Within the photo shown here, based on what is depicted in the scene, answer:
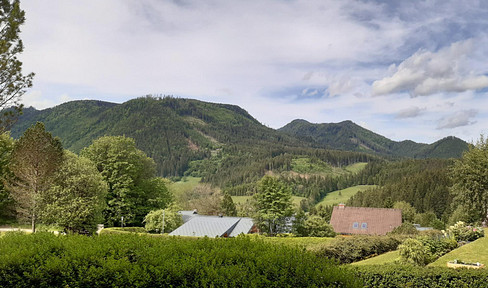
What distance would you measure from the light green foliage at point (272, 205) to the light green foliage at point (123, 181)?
52.4 feet

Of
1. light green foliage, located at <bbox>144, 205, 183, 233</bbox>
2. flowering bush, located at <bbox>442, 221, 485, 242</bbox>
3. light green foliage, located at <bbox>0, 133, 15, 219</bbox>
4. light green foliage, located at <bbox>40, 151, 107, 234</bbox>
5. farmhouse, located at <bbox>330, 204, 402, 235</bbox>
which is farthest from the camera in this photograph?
farmhouse, located at <bbox>330, 204, 402, 235</bbox>

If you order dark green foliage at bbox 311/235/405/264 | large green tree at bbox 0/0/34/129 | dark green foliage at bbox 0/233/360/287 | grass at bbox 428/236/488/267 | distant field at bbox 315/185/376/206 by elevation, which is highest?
large green tree at bbox 0/0/34/129

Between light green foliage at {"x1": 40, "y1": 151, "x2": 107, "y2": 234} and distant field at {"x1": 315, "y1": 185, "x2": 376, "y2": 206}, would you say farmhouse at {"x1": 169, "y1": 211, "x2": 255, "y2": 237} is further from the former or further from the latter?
distant field at {"x1": 315, "y1": 185, "x2": 376, "y2": 206}

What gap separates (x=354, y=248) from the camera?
70.1 feet

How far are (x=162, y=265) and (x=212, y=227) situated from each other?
1405 inches

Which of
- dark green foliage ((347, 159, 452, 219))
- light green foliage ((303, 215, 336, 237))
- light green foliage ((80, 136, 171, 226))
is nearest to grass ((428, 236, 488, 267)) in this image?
light green foliage ((303, 215, 336, 237))

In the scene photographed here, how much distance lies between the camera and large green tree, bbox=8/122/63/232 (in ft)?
97.6

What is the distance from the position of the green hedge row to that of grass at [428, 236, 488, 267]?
406 cm

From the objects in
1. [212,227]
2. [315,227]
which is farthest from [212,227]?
[315,227]

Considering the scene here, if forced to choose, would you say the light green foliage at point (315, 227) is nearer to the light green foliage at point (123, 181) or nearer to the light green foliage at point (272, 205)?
the light green foliage at point (272, 205)

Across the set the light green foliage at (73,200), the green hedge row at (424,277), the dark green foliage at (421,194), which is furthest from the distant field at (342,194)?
the green hedge row at (424,277)

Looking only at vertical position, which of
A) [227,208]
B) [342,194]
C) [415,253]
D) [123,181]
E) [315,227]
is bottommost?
[342,194]

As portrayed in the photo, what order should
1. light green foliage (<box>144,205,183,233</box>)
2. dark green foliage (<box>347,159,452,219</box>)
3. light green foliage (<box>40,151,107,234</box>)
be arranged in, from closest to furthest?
light green foliage (<box>40,151,107,234</box>)
light green foliage (<box>144,205,183,233</box>)
dark green foliage (<box>347,159,452,219</box>)

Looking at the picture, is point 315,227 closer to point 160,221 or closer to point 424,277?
point 160,221
